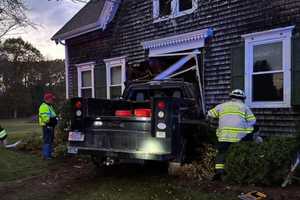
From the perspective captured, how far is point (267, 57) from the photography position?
10.3m

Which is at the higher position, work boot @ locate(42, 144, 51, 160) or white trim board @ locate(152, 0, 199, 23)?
white trim board @ locate(152, 0, 199, 23)

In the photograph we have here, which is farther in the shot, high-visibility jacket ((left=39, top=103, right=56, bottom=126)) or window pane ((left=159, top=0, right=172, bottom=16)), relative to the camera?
window pane ((left=159, top=0, right=172, bottom=16))

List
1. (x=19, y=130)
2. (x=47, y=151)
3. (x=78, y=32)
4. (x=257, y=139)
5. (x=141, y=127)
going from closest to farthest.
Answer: (x=141, y=127)
(x=257, y=139)
(x=47, y=151)
(x=78, y=32)
(x=19, y=130)

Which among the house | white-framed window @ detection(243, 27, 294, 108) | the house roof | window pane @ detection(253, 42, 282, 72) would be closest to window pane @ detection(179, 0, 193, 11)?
the house

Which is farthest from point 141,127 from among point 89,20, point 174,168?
point 89,20

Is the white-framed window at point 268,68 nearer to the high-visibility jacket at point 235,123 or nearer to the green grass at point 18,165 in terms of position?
the high-visibility jacket at point 235,123

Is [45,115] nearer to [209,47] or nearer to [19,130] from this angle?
[209,47]

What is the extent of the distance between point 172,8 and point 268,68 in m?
4.18

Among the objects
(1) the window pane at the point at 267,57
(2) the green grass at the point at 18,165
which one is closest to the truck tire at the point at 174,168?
(2) the green grass at the point at 18,165

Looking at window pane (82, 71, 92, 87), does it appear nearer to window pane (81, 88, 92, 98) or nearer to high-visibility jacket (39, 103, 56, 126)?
window pane (81, 88, 92, 98)

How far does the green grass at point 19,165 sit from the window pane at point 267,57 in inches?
231

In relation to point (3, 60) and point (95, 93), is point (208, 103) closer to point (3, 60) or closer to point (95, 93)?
point (95, 93)

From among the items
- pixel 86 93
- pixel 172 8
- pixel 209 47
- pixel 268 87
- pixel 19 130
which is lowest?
pixel 19 130

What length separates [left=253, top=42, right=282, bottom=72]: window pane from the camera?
10.0m
